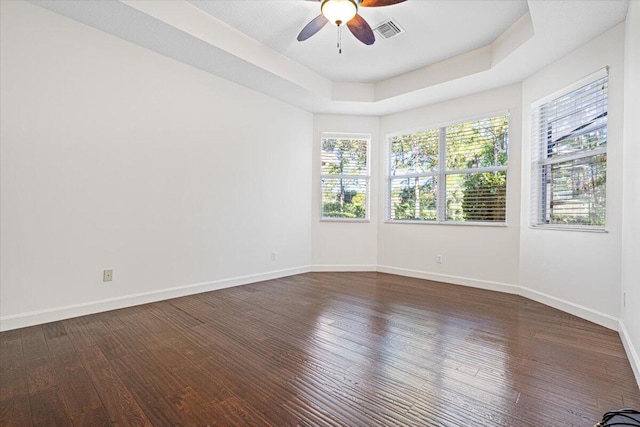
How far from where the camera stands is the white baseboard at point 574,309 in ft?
8.87

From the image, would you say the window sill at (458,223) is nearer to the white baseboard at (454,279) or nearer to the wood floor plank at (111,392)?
the white baseboard at (454,279)

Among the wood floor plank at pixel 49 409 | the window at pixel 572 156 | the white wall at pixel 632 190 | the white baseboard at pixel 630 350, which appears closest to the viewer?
the wood floor plank at pixel 49 409

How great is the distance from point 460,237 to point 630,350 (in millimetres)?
2315

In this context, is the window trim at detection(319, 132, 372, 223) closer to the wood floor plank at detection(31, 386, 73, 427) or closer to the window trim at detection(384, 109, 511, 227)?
the window trim at detection(384, 109, 511, 227)

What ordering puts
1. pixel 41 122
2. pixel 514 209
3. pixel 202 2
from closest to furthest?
1. pixel 41 122
2. pixel 202 2
3. pixel 514 209

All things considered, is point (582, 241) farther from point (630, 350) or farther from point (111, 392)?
point (111, 392)

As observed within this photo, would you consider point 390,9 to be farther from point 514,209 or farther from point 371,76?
point 514,209

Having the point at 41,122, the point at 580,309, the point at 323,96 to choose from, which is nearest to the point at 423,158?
the point at 323,96

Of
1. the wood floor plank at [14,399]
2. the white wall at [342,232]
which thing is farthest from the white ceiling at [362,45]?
the wood floor plank at [14,399]

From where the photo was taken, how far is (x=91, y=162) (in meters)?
2.89

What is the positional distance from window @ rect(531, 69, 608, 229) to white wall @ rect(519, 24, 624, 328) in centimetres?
10

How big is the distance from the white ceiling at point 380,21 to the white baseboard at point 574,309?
288 cm

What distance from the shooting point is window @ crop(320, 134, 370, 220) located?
5215mm

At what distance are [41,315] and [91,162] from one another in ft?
4.59
